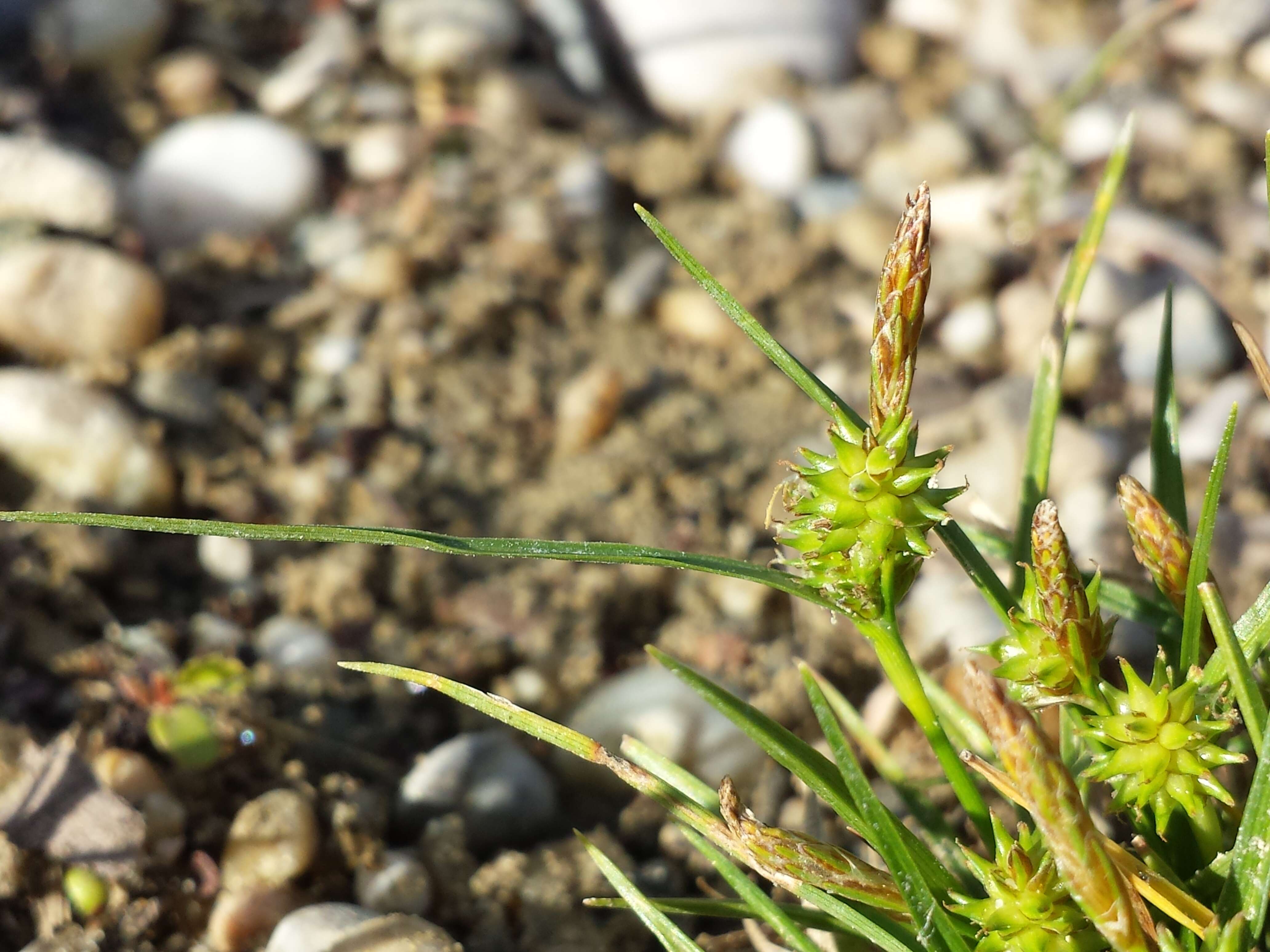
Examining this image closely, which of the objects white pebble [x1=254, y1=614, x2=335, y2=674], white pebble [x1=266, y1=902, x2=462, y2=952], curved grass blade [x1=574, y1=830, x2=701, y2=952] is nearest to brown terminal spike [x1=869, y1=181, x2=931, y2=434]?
curved grass blade [x1=574, y1=830, x2=701, y2=952]

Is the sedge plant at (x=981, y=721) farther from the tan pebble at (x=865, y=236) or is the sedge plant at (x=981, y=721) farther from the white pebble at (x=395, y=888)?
the tan pebble at (x=865, y=236)

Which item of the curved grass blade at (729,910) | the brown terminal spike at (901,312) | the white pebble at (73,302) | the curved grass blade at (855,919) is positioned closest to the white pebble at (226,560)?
the white pebble at (73,302)

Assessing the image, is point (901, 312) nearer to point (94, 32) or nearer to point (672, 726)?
point (672, 726)

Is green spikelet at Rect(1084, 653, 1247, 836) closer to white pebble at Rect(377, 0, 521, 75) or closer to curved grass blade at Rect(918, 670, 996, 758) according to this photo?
curved grass blade at Rect(918, 670, 996, 758)

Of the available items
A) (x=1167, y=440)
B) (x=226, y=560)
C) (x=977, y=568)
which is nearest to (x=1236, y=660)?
(x=977, y=568)

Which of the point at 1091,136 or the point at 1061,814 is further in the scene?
the point at 1091,136
